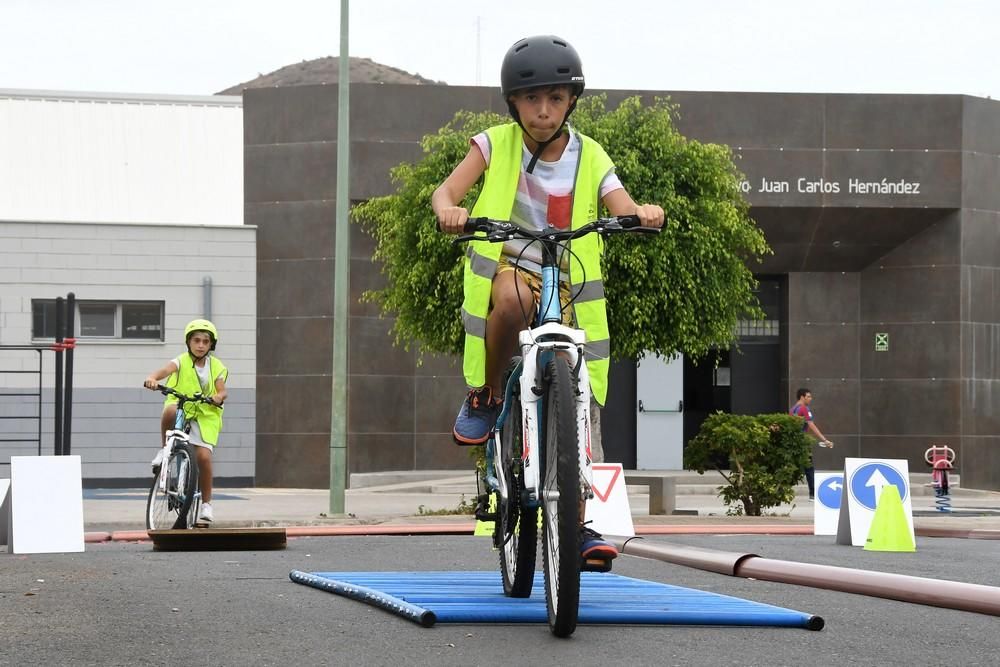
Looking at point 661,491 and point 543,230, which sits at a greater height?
point 543,230

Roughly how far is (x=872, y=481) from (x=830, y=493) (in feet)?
4.48

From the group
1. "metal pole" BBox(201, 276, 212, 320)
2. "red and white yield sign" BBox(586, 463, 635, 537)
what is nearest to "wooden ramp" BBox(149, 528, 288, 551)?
"red and white yield sign" BBox(586, 463, 635, 537)

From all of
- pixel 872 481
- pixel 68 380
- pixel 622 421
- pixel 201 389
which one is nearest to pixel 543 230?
pixel 872 481

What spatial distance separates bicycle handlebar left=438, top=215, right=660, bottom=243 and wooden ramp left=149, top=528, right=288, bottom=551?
194 inches

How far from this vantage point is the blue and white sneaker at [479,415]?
6.25 m

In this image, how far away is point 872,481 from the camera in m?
12.9

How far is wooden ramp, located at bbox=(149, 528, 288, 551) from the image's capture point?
1031 cm

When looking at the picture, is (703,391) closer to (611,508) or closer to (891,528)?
(611,508)

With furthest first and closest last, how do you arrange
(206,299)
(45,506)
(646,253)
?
(206,299) → (646,253) → (45,506)

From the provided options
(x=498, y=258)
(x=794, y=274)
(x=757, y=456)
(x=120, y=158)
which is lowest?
(x=757, y=456)

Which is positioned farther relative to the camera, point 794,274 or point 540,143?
point 794,274

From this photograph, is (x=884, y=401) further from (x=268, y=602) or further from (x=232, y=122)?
(x=268, y=602)

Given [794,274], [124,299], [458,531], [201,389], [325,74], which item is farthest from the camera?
[325,74]

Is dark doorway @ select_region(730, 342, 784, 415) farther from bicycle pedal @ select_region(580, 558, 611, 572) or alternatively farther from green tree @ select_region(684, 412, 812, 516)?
bicycle pedal @ select_region(580, 558, 611, 572)
